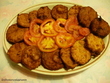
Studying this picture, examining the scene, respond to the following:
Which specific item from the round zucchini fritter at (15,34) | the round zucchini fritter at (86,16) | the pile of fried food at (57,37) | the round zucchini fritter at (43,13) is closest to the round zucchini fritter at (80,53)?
the pile of fried food at (57,37)

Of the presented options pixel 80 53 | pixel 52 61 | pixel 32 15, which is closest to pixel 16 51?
pixel 52 61

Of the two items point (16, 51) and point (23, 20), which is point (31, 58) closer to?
point (16, 51)

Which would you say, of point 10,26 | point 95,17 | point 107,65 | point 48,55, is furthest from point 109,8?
point 10,26

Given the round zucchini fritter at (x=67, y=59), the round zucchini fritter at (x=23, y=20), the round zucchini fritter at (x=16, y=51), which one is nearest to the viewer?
the round zucchini fritter at (x=67, y=59)

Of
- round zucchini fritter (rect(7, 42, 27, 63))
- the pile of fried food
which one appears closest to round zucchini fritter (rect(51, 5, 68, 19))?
the pile of fried food

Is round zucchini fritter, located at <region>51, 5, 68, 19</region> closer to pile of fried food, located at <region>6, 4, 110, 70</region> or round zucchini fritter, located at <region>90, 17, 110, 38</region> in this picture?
pile of fried food, located at <region>6, 4, 110, 70</region>

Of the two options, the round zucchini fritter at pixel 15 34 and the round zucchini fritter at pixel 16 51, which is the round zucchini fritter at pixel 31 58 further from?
the round zucchini fritter at pixel 15 34
